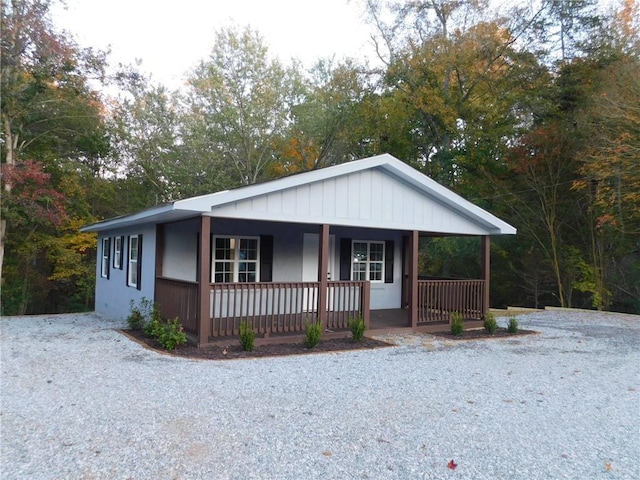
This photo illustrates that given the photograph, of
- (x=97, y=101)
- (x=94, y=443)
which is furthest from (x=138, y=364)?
(x=97, y=101)

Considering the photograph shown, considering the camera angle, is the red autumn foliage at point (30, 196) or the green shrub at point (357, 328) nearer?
the green shrub at point (357, 328)

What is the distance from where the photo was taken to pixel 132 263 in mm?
10484

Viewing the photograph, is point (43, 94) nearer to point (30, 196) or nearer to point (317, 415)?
point (30, 196)

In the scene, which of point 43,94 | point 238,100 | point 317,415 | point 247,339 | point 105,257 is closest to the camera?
point 317,415

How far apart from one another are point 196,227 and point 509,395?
257 inches

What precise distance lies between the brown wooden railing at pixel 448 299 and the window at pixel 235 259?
3.56m

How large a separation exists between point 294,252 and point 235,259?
1417 mm

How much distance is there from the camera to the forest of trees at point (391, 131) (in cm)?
1396

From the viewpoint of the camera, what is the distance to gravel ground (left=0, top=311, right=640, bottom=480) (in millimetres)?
3303

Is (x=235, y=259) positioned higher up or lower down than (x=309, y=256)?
lower down

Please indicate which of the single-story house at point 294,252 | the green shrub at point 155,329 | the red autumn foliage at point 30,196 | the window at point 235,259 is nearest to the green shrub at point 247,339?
the single-story house at point 294,252

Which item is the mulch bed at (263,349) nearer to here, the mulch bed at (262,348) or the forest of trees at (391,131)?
the mulch bed at (262,348)

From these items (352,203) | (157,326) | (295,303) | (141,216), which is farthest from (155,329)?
(352,203)

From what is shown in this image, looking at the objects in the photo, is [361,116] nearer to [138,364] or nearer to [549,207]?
[549,207]
